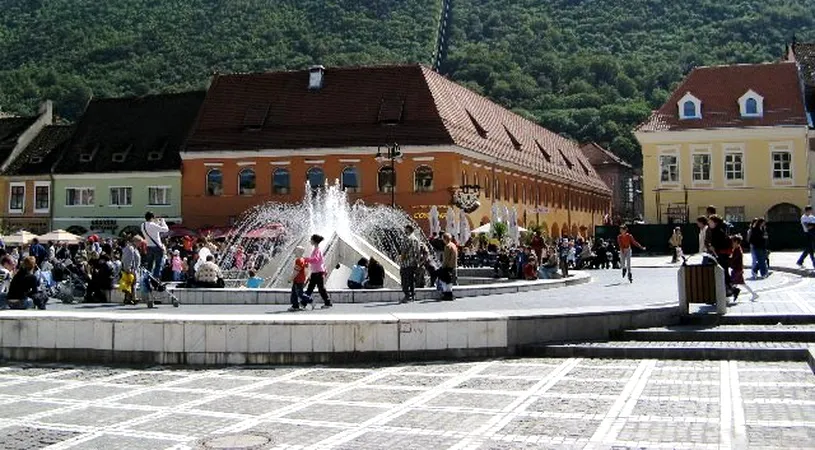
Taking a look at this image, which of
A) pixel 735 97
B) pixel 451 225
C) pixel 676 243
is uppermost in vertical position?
pixel 735 97

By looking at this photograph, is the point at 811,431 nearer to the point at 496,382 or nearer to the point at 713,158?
the point at 496,382

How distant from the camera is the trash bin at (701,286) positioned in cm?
1455

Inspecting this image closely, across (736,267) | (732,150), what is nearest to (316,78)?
→ (732,150)

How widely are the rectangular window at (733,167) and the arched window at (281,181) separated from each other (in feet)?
86.2

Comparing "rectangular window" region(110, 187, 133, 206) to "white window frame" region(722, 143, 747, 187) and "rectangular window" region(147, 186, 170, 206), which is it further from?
"white window frame" region(722, 143, 747, 187)

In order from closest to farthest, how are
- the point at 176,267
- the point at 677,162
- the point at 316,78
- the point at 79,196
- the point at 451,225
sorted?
the point at 176,267 → the point at 451,225 → the point at 677,162 → the point at 316,78 → the point at 79,196

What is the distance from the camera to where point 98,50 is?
94.0 m

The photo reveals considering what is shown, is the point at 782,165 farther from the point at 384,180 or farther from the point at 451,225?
the point at 451,225

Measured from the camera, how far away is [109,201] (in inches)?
2265

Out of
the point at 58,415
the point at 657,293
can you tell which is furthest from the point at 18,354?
the point at 657,293

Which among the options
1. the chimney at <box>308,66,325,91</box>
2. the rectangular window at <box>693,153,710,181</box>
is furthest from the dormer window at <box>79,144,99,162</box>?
the rectangular window at <box>693,153,710,181</box>

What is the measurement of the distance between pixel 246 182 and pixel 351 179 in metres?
6.77

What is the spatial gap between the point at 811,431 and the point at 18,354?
11.4 meters

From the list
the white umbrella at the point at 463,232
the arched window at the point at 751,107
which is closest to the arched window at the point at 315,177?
the white umbrella at the point at 463,232
